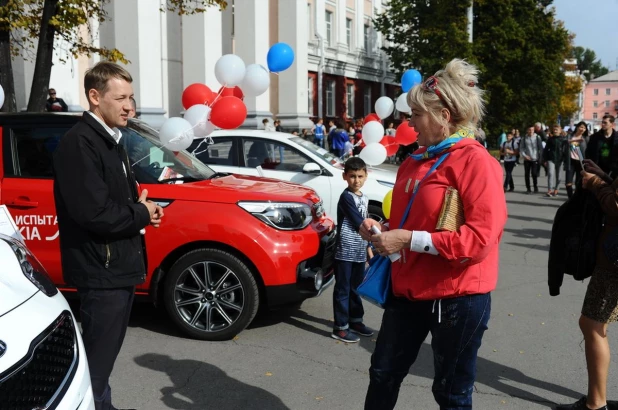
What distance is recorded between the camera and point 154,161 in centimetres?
562

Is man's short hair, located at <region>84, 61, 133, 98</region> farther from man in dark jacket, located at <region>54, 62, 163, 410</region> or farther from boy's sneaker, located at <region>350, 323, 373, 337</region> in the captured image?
boy's sneaker, located at <region>350, 323, 373, 337</region>

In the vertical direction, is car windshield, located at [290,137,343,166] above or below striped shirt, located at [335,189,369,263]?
above

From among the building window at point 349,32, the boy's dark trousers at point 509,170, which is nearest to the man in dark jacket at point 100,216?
the boy's dark trousers at point 509,170

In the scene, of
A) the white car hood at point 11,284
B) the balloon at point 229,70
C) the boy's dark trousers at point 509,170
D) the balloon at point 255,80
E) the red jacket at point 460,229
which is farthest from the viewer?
the boy's dark trousers at point 509,170

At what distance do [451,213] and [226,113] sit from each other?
4.00m

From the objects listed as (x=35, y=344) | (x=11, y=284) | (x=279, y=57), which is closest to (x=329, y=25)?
(x=279, y=57)

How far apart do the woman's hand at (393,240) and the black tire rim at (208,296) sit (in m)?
2.59

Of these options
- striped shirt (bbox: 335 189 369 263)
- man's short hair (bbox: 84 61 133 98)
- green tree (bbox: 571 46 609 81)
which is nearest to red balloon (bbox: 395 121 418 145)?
striped shirt (bbox: 335 189 369 263)

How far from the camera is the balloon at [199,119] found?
620cm

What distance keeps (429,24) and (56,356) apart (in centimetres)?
3188

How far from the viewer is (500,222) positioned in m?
2.73

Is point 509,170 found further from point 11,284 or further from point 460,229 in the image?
point 11,284

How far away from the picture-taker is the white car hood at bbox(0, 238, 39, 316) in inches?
95.0

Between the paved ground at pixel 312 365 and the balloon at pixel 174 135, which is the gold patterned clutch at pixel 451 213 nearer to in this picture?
the paved ground at pixel 312 365
